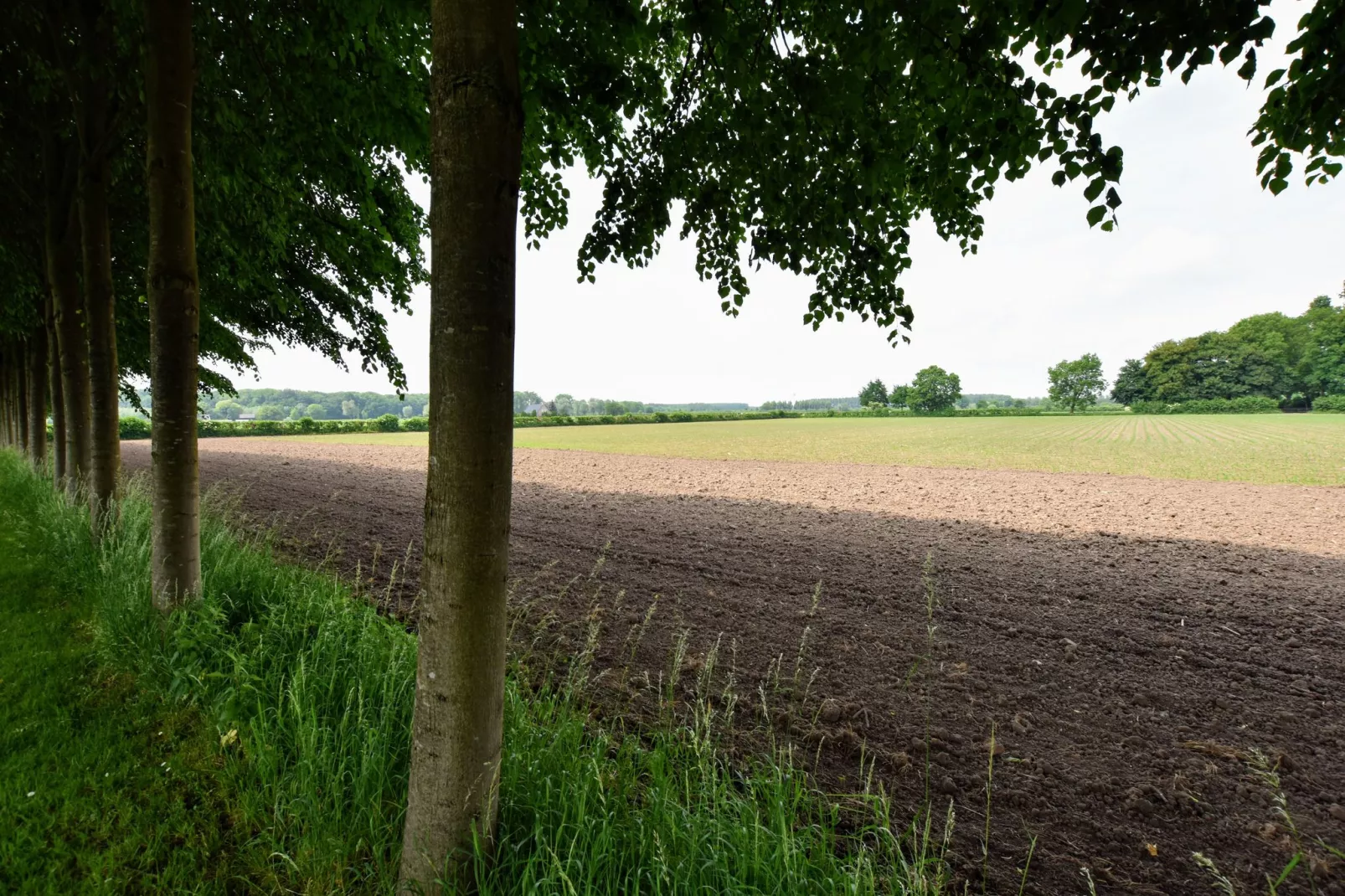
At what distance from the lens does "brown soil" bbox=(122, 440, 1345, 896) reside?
3184mm

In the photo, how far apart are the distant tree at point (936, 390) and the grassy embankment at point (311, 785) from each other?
438ft

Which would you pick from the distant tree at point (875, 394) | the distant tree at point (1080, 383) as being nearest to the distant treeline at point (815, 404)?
the distant tree at point (875, 394)

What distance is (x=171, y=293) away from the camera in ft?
13.4

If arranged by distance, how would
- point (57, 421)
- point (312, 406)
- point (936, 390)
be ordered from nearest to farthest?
1. point (57, 421)
2. point (312, 406)
3. point (936, 390)

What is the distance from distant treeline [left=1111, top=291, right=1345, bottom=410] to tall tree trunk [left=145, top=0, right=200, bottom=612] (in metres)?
107

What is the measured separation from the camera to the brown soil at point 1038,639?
3184 mm

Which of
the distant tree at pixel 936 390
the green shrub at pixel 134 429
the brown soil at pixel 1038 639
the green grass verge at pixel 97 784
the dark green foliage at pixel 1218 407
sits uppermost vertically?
the distant tree at pixel 936 390

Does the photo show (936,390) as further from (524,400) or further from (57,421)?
(57,421)

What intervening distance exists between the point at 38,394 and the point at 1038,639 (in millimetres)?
17951

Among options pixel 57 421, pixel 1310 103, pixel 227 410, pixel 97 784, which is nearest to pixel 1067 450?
pixel 1310 103

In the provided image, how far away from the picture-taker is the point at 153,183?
4.04m

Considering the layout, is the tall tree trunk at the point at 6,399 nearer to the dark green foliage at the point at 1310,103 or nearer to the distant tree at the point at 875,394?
the dark green foliage at the point at 1310,103

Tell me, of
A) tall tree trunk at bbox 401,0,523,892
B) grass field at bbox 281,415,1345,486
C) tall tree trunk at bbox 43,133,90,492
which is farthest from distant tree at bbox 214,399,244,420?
tall tree trunk at bbox 401,0,523,892

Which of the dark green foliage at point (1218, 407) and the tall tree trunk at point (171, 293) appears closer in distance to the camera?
the tall tree trunk at point (171, 293)
